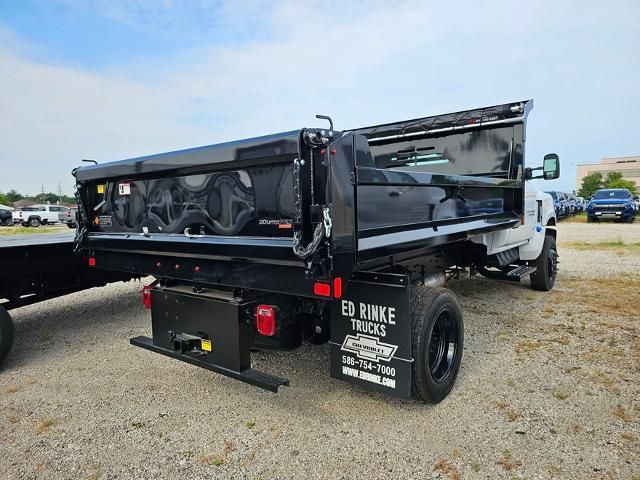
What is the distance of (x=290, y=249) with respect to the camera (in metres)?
2.45

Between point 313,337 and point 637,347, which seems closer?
point 313,337

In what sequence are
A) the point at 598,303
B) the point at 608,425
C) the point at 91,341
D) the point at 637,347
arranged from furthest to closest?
the point at 598,303
the point at 91,341
the point at 637,347
the point at 608,425

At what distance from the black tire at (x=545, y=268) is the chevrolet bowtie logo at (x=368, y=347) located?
473 centimetres

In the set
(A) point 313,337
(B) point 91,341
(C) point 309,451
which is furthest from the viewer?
(B) point 91,341

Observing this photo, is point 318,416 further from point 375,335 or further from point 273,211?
point 273,211

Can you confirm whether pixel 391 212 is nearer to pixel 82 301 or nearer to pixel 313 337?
pixel 313 337

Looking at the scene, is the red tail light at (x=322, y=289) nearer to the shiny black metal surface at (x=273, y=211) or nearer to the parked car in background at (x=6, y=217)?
the shiny black metal surface at (x=273, y=211)

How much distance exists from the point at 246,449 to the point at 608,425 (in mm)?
2390

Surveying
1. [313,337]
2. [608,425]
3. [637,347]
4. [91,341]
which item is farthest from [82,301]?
[637,347]

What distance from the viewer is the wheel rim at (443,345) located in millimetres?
3344

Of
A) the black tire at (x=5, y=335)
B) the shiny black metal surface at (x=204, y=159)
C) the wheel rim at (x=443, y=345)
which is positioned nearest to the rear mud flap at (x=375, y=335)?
the wheel rim at (x=443, y=345)

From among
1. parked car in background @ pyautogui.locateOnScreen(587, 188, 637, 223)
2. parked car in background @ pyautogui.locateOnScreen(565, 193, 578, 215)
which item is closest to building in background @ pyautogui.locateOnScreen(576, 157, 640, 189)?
parked car in background @ pyautogui.locateOnScreen(565, 193, 578, 215)

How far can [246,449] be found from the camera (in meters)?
2.69

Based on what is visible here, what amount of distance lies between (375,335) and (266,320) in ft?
2.42
